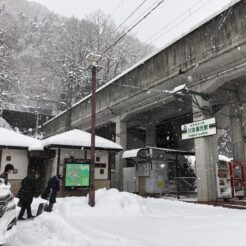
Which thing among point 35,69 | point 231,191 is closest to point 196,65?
point 231,191

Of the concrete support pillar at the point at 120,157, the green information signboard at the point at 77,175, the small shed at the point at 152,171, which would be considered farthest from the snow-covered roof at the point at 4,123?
the green information signboard at the point at 77,175

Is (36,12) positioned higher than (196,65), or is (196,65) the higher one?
(36,12)

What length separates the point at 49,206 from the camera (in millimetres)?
10992

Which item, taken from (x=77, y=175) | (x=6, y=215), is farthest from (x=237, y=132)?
(x=6, y=215)

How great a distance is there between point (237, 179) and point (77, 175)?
928 centimetres

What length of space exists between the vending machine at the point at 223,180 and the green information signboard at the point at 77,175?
7.60 meters

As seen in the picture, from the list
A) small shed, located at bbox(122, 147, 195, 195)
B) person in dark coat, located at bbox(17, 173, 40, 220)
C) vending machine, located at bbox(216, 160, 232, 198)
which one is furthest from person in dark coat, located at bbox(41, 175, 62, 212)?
small shed, located at bbox(122, 147, 195, 195)

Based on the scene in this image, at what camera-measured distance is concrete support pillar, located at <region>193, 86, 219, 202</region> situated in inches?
588

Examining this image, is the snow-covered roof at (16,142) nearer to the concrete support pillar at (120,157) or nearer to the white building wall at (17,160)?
the white building wall at (17,160)

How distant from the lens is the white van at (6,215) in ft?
17.0

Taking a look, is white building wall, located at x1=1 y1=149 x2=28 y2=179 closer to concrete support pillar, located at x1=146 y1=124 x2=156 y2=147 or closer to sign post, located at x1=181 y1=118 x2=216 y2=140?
sign post, located at x1=181 y1=118 x2=216 y2=140

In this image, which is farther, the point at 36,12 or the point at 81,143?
the point at 36,12

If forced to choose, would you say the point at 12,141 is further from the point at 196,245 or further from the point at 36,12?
the point at 36,12

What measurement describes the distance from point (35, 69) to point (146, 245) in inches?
2251
